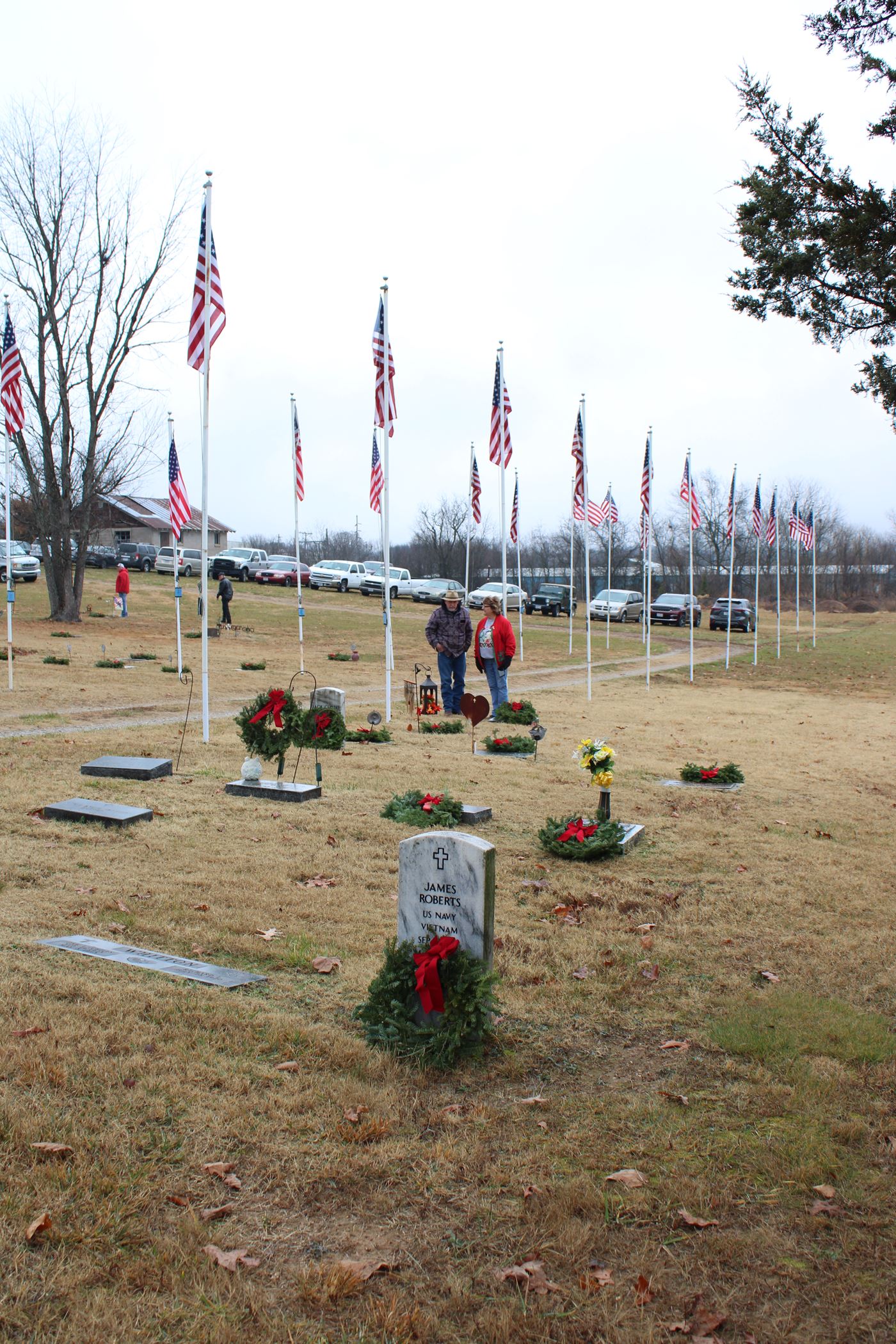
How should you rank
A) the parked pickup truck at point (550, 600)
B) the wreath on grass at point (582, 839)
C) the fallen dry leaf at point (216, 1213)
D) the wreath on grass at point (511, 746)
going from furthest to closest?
the parked pickup truck at point (550, 600)
the wreath on grass at point (511, 746)
the wreath on grass at point (582, 839)
the fallen dry leaf at point (216, 1213)

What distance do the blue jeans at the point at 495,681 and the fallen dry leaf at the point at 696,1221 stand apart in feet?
38.7

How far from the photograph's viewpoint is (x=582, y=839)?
7844 mm

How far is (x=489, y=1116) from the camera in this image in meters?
3.91

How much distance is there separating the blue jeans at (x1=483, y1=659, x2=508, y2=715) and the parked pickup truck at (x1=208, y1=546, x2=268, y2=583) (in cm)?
3816

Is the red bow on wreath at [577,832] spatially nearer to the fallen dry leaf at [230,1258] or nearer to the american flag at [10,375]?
the fallen dry leaf at [230,1258]

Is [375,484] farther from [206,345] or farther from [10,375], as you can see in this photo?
[206,345]

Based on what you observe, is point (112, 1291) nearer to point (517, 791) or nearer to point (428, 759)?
point (517, 791)

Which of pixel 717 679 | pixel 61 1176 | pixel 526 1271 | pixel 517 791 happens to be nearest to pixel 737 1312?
pixel 526 1271

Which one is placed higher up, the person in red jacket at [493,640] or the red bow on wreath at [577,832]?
the person in red jacket at [493,640]

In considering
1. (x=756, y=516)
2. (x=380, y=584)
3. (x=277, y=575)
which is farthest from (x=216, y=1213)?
(x=277, y=575)

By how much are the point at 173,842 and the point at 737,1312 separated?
215 inches

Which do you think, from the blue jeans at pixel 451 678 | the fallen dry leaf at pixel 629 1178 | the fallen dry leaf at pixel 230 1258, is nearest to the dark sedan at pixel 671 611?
the blue jeans at pixel 451 678

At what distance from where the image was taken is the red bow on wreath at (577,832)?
787 centimetres

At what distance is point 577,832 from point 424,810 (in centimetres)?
132
